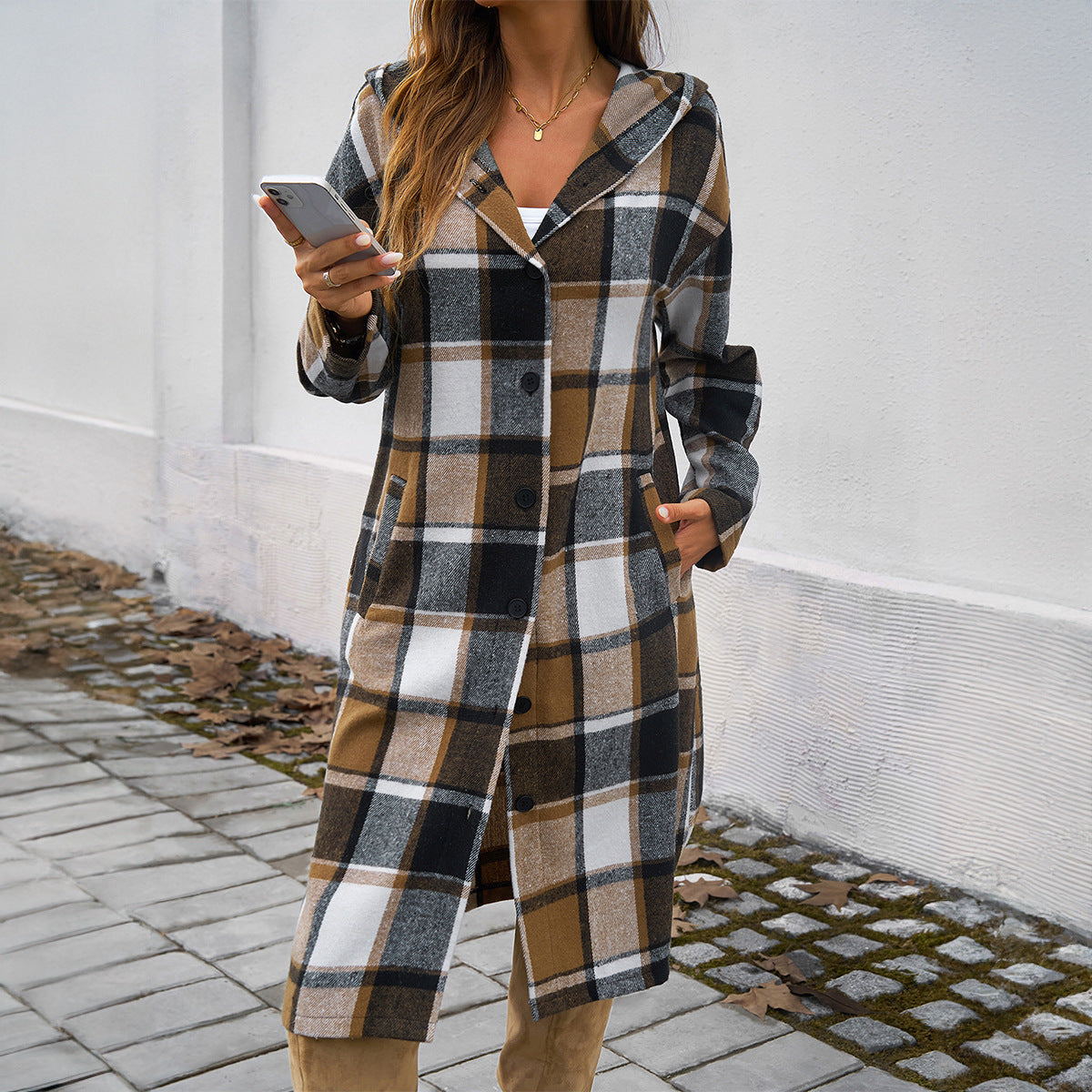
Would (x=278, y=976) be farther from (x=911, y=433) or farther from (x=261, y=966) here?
(x=911, y=433)

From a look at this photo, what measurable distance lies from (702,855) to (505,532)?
2340mm

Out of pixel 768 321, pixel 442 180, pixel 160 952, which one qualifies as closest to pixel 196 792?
pixel 160 952

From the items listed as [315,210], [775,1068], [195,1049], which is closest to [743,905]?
[775,1068]

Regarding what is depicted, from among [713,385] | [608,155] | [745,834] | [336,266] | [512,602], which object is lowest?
[745,834]

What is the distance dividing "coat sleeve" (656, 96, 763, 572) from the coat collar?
0.37 feet

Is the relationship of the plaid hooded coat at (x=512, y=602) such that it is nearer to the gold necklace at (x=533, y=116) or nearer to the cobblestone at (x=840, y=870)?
the gold necklace at (x=533, y=116)

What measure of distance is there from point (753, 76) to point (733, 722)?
6.62ft

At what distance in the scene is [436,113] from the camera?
6.18 feet

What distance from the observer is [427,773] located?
5.94 ft

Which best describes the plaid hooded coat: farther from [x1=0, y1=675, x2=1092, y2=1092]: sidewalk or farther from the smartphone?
[x1=0, y1=675, x2=1092, y2=1092]: sidewalk

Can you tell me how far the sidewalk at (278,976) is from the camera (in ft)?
9.14

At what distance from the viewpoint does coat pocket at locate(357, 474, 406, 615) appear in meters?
1.88

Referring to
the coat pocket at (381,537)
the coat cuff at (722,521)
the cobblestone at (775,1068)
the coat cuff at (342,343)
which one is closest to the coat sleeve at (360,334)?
the coat cuff at (342,343)

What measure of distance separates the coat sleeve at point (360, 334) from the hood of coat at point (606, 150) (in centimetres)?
6
